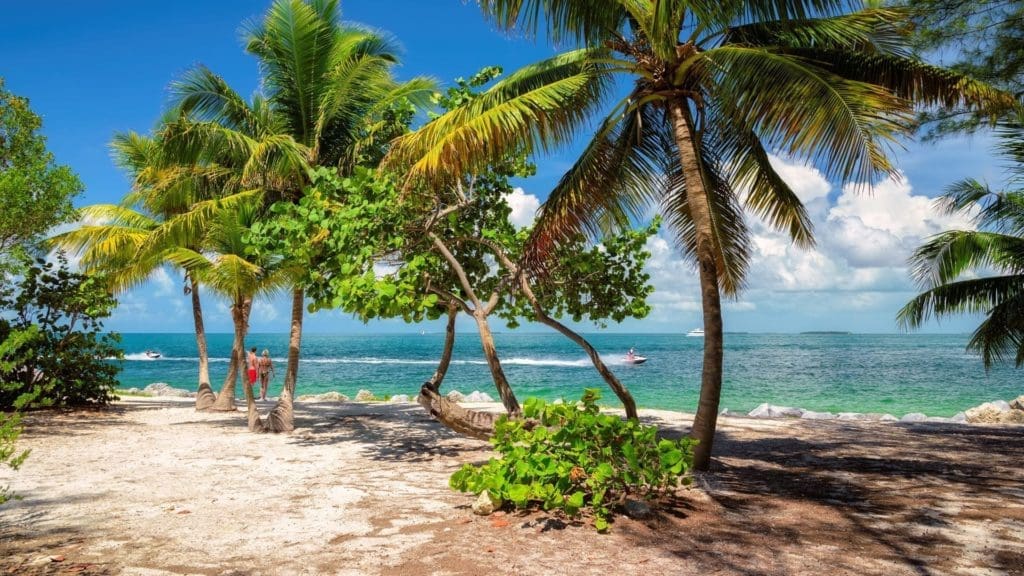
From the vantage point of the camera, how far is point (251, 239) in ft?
32.5

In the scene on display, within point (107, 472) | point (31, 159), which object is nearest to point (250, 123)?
point (31, 159)

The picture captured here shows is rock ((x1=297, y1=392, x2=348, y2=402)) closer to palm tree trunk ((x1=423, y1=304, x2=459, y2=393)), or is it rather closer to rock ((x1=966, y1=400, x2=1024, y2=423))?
palm tree trunk ((x1=423, y1=304, x2=459, y2=393))

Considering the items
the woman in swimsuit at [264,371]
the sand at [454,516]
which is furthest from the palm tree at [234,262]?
the woman in swimsuit at [264,371]

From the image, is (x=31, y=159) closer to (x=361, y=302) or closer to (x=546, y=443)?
(x=361, y=302)

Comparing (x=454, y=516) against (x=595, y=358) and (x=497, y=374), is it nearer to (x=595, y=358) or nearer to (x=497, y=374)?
(x=497, y=374)

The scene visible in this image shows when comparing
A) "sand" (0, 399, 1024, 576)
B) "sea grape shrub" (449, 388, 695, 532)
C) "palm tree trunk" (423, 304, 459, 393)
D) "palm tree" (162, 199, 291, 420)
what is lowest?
"sand" (0, 399, 1024, 576)

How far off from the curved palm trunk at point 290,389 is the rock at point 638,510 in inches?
310

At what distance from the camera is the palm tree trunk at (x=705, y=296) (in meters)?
7.23

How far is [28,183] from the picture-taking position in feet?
38.1

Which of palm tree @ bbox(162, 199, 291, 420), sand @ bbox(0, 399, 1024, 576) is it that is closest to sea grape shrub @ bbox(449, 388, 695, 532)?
sand @ bbox(0, 399, 1024, 576)

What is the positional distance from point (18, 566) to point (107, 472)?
13.2 ft

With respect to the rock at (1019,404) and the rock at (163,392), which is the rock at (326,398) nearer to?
the rock at (163,392)

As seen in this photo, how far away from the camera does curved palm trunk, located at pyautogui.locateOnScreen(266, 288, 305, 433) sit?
39.3 ft

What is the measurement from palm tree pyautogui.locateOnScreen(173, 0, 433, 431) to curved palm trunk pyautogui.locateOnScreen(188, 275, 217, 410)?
4961mm
